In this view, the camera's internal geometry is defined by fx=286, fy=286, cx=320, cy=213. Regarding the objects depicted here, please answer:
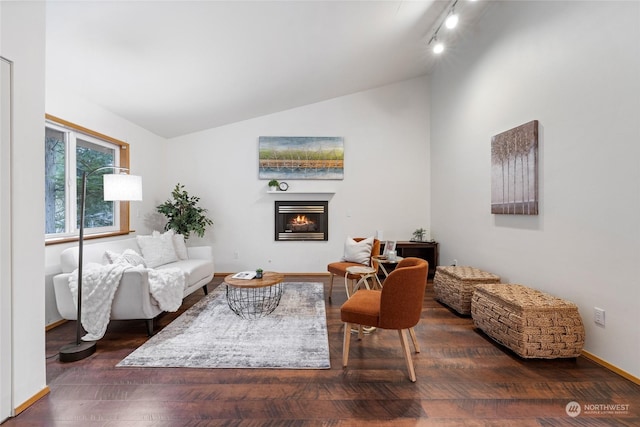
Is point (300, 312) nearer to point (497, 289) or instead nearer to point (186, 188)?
point (497, 289)

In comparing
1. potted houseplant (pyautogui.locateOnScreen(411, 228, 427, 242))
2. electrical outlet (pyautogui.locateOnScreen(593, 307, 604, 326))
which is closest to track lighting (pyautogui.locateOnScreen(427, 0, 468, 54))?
potted houseplant (pyautogui.locateOnScreen(411, 228, 427, 242))

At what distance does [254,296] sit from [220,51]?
300 cm

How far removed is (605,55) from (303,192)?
3.99 meters

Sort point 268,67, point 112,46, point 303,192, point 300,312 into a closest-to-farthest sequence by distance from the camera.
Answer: point 112,46, point 300,312, point 268,67, point 303,192

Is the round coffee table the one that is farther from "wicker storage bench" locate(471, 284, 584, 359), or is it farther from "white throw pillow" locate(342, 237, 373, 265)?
"wicker storage bench" locate(471, 284, 584, 359)

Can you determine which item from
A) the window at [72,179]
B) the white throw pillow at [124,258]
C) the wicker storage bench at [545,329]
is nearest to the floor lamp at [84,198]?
the white throw pillow at [124,258]

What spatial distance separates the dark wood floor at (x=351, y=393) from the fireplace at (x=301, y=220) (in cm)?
293

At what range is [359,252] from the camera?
159 inches

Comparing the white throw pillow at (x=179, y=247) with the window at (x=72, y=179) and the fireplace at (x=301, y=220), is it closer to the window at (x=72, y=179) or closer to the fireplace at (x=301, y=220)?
the window at (x=72, y=179)

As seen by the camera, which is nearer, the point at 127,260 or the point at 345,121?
the point at 127,260

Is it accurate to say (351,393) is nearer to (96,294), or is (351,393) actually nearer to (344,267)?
(344,267)

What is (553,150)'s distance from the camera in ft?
8.76

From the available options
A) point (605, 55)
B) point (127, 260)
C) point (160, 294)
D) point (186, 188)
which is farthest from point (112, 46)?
point (605, 55)

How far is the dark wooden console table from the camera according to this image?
16.2ft
